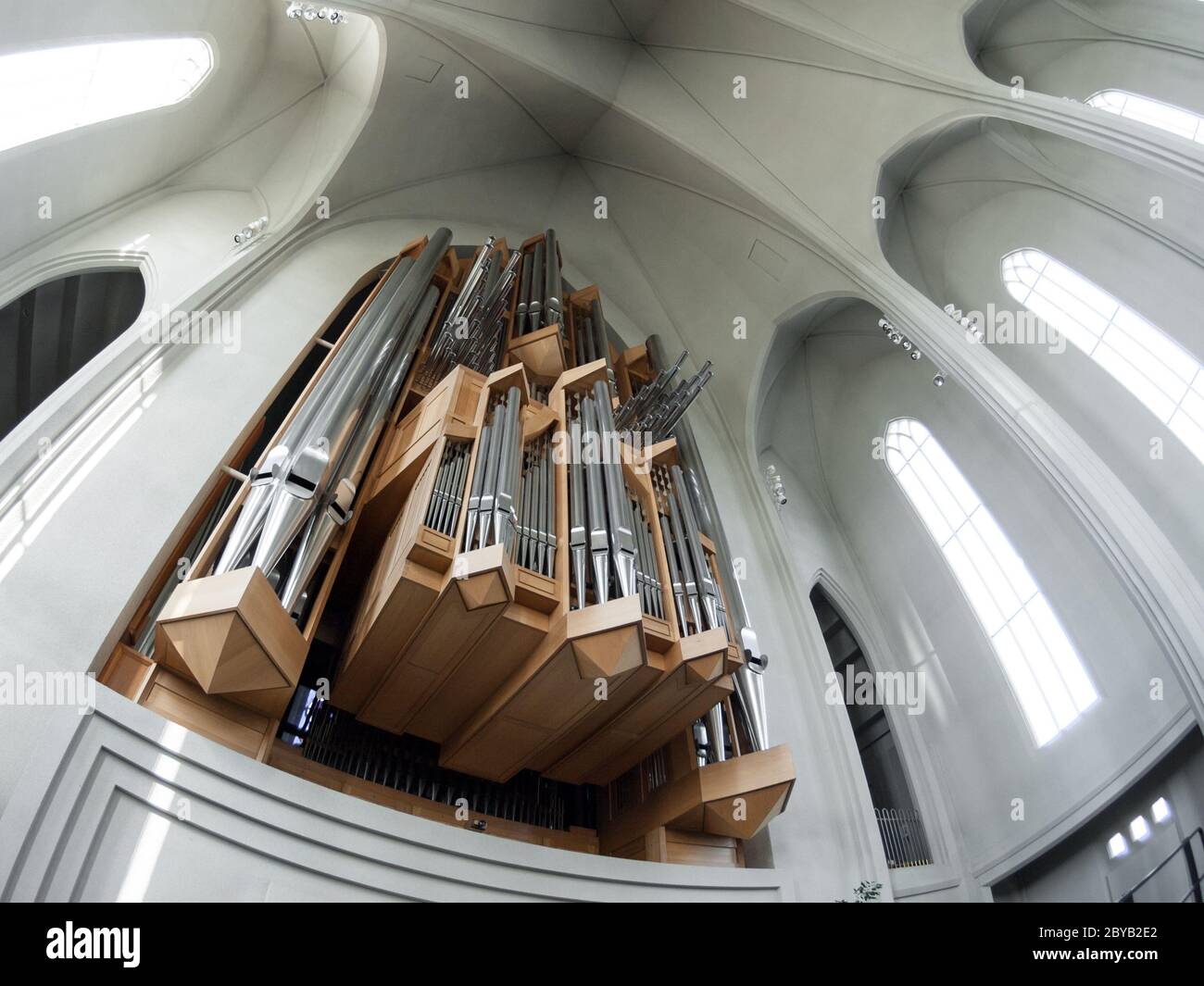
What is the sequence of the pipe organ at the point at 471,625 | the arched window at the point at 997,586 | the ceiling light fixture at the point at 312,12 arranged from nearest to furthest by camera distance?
the pipe organ at the point at 471,625, the arched window at the point at 997,586, the ceiling light fixture at the point at 312,12

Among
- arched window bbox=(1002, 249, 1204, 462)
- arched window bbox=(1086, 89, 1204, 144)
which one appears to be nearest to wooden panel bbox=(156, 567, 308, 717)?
arched window bbox=(1002, 249, 1204, 462)

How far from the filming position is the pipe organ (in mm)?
4500

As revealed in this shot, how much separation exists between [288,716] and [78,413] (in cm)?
241

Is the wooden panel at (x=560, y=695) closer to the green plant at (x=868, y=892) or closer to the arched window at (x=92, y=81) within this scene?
the green plant at (x=868, y=892)

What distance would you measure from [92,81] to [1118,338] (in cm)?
920

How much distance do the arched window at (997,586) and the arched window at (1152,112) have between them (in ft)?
11.4

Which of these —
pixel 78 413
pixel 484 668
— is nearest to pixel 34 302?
pixel 78 413

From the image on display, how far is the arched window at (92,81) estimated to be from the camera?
625 cm

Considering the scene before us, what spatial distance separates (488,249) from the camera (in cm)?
790

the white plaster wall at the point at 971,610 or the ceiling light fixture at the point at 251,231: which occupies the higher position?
the ceiling light fixture at the point at 251,231

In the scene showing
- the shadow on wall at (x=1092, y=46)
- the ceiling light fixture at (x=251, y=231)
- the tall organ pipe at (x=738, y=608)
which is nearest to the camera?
the tall organ pipe at (x=738, y=608)

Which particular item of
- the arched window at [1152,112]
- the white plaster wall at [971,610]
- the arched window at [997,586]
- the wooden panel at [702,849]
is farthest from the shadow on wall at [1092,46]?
the wooden panel at [702,849]

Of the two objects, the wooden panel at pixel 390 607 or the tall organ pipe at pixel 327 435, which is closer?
the tall organ pipe at pixel 327 435

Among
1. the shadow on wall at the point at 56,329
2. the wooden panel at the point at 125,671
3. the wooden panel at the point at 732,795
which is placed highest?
the shadow on wall at the point at 56,329
